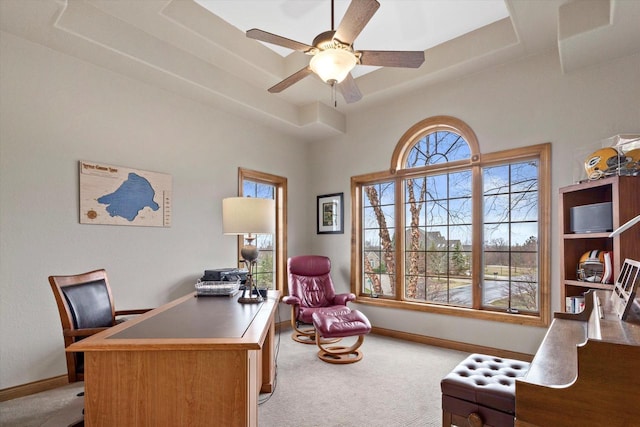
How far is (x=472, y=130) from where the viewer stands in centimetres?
373

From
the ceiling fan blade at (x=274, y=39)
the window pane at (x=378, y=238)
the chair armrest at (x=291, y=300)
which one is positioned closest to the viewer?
the ceiling fan blade at (x=274, y=39)

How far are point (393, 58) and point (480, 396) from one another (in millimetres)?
2138

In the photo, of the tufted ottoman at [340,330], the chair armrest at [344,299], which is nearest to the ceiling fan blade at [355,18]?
the tufted ottoman at [340,330]

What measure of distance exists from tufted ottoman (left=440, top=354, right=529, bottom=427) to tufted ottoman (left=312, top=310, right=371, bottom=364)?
1.42m

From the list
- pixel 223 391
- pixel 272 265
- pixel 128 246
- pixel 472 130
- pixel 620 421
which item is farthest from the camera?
pixel 272 265

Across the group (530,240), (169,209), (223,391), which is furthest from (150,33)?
(530,240)

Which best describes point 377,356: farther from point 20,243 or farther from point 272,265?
point 20,243

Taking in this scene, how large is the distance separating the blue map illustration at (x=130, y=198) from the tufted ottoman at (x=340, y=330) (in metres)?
2.08

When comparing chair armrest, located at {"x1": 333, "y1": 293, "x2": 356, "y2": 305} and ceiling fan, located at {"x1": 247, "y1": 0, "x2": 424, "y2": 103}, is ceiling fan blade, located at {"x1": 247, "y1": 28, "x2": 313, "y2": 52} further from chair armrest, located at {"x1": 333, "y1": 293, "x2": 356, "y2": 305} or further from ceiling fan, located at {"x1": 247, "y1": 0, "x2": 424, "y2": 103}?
chair armrest, located at {"x1": 333, "y1": 293, "x2": 356, "y2": 305}

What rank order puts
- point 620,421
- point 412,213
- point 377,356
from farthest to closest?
point 412,213 < point 377,356 < point 620,421

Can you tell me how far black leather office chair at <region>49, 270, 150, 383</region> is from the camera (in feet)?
6.30

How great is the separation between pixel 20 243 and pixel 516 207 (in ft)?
14.8

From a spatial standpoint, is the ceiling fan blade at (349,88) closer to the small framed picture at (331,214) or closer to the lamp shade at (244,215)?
the lamp shade at (244,215)

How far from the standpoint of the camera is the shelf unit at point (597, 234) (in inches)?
89.7
